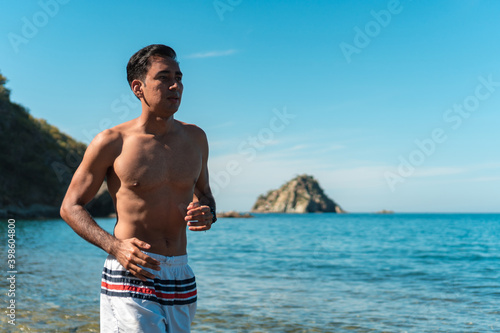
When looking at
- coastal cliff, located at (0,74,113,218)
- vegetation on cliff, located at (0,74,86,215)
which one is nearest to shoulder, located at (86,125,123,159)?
coastal cliff, located at (0,74,113,218)

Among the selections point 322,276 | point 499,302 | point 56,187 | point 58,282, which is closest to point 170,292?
point 58,282

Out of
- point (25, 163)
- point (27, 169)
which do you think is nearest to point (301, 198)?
point (25, 163)

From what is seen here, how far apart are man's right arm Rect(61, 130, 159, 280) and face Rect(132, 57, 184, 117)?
0.30 metres

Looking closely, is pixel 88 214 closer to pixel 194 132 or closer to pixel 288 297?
pixel 194 132

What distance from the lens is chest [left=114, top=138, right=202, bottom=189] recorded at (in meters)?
2.72

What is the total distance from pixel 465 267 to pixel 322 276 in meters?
9.04

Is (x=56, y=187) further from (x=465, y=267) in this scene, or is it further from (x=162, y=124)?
(x=162, y=124)

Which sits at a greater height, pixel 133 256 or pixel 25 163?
pixel 25 163

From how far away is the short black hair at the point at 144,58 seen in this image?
2.79 metres

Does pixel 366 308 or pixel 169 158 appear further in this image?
pixel 366 308

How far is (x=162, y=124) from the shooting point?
2.88 m

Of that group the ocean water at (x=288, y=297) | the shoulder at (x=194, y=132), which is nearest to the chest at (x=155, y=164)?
the shoulder at (x=194, y=132)

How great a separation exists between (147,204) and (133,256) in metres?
0.37

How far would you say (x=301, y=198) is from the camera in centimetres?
18000
